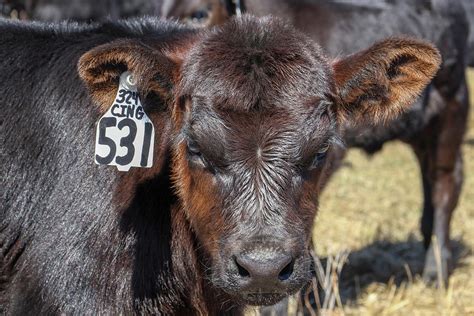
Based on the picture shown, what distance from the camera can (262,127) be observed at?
414 centimetres

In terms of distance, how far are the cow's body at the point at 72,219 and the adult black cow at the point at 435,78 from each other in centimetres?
249

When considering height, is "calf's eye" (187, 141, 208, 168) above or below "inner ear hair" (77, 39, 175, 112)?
below

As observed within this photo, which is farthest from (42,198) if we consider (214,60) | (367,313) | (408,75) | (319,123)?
(367,313)

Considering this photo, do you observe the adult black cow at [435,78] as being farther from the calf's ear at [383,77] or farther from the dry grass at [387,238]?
the calf's ear at [383,77]

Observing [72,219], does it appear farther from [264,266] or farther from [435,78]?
[435,78]

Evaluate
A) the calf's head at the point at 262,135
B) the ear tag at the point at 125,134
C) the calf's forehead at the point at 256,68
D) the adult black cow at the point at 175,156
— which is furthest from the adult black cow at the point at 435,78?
the ear tag at the point at 125,134

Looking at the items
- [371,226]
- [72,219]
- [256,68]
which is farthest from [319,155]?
[371,226]

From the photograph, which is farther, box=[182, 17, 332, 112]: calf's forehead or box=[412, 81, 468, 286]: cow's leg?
box=[412, 81, 468, 286]: cow's leg

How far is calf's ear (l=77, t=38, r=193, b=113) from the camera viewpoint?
4.30 m

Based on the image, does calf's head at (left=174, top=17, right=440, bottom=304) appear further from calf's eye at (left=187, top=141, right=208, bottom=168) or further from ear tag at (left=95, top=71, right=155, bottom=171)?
ear tag at (left=95, top=71, right=155, bottom=171)

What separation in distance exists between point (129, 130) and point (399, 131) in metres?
3.35

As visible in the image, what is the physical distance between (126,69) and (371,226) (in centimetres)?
522

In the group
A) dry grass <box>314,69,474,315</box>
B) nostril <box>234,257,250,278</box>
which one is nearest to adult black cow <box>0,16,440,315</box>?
nostril <box>234,257,250,278</box>

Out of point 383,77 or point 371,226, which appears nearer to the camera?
point 383,77
